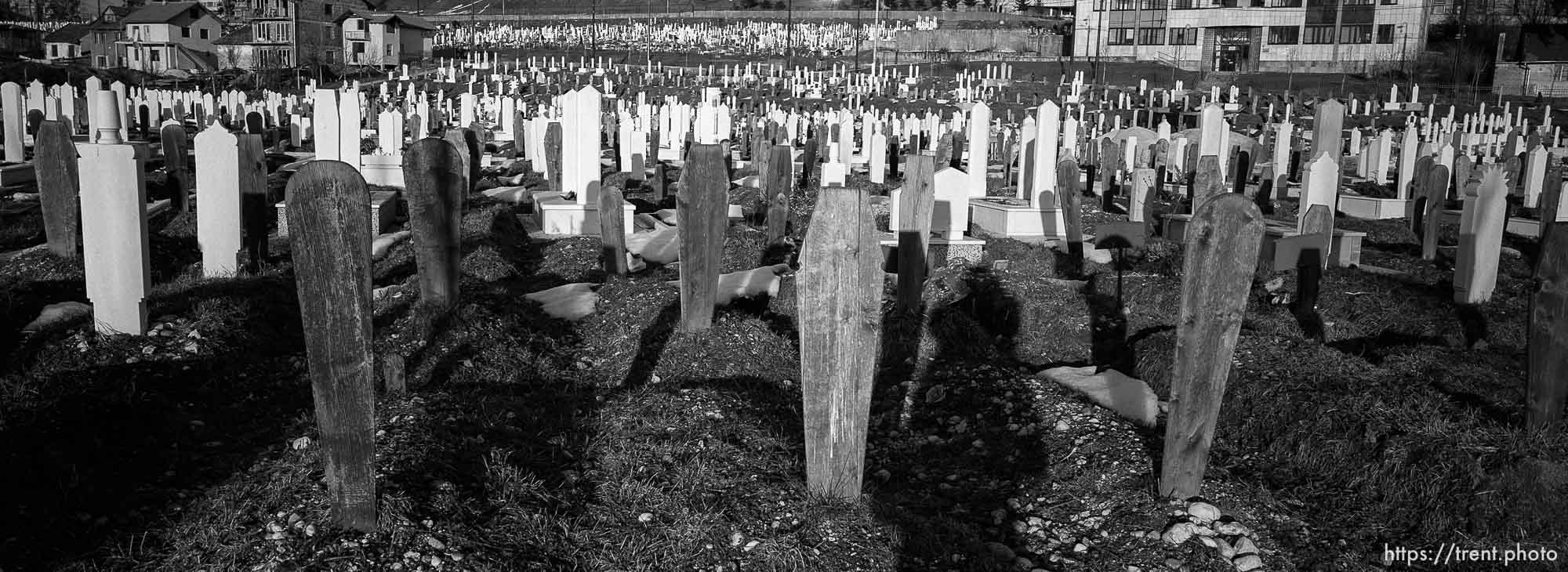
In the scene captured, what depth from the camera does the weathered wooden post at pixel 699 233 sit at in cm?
681

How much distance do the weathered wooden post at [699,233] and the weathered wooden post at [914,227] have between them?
148 centimetres

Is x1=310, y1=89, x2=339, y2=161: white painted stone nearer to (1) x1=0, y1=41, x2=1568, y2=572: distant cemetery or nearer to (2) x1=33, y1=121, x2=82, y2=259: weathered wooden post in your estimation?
(1) x1=0, y1=41, x2=1568, y2=572: distant cemetery

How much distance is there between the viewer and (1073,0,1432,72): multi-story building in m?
60.8

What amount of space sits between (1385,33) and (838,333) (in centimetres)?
6874

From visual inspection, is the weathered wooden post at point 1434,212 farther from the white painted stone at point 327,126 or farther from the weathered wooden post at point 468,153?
the white painted stone at point 327,126

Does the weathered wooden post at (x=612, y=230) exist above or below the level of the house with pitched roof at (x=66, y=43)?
below

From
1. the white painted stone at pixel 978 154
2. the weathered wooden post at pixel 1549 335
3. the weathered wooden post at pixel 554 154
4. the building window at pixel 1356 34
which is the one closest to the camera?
the weathered wooden post at pixel 1549 335

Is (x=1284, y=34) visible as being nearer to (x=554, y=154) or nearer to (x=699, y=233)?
(x=554, y=154)

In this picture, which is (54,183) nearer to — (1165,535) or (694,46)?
(1165,535)

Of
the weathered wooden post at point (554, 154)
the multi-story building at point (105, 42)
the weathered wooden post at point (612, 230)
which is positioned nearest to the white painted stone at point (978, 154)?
the weathered wooden post at point (612, 230)

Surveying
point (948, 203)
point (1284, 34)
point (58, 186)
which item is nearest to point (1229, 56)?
point (1284, 34)

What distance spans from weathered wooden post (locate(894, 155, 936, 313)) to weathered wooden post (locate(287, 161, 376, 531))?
468cm

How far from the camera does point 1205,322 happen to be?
4.18 metres

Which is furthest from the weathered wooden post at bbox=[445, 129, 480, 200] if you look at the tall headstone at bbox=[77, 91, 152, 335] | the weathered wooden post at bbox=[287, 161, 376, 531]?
the weathered wooden post at bbox=[287, 161, 376, 531]
